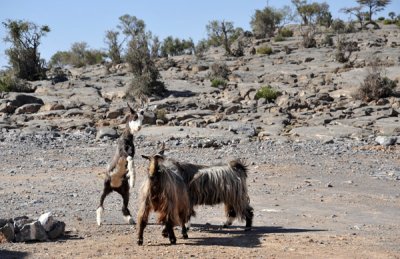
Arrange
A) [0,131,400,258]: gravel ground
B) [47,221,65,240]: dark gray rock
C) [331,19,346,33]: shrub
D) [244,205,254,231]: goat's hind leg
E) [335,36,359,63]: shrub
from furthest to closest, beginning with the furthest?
[331,19,346,33]: shrub → [335,36,359,63]: shrub → [244,205,254,231]: goat's hind leg → [47,221,65,240]: dark gray rock → [0,131,400,258]: gravel ground

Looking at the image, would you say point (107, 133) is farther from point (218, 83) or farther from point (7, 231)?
point (7, 231)

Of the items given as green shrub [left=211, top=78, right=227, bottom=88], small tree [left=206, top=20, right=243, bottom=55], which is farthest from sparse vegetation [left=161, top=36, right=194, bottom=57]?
green shrub [left=211, top=78, right=227, bottom=88]

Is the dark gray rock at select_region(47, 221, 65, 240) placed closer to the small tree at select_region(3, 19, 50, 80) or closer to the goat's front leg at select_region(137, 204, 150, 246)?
the goat's front leg at select_region(137, 204, 150, 246)

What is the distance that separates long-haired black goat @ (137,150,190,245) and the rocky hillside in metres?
13.8

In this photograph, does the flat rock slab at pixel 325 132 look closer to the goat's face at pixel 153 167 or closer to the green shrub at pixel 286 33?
the goat's face at pixel 153 167

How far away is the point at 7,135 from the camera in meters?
23.6

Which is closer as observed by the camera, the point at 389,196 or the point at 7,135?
the point at 389,196

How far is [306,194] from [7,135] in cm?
1433

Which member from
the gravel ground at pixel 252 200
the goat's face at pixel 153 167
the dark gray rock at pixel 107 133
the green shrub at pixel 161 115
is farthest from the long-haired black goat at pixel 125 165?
the green shrub at pixel 161 115

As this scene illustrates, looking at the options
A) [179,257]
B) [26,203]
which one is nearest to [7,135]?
[26,203]

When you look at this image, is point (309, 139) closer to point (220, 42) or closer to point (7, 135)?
point (7, 135)

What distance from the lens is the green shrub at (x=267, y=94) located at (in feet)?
101

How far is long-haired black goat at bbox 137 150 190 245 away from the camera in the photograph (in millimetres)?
8266

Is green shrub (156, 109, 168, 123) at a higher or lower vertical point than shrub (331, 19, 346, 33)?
lower
